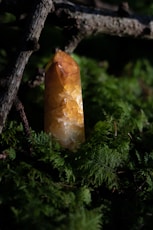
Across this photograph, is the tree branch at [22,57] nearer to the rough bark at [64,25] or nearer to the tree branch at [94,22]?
the rough bark at [64,25]

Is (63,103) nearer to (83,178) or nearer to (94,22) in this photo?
(83,178)

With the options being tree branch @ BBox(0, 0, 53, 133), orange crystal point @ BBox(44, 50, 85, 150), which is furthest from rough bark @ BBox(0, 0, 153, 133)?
orange crystal point @ BBox(44, 50, 85, 150)

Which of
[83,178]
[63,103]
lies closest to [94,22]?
[63,103]

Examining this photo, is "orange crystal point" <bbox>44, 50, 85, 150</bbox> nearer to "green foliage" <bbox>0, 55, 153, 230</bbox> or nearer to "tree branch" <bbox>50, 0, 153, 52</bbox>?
"green foliage" <bbox>0, 55, 153, 230</bbox>

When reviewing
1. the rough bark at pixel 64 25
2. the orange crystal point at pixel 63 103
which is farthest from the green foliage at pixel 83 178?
the rough bark at pixel 64 25

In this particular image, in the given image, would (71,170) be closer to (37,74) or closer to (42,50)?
(37,74)

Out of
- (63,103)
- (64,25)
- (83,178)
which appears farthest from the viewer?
(64,25)
